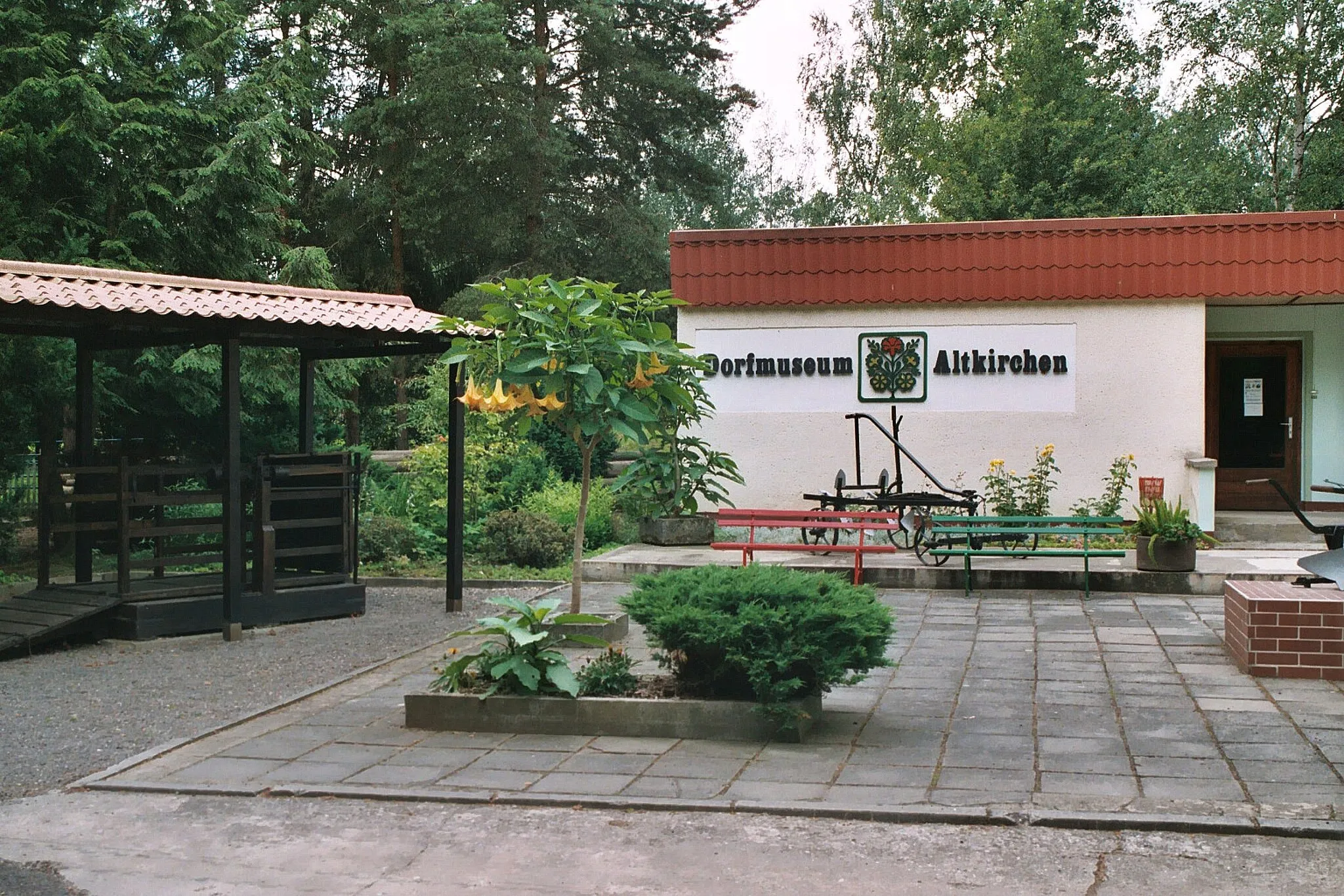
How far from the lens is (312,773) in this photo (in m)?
5.89

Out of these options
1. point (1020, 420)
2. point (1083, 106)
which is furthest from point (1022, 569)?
point (1083, 106)

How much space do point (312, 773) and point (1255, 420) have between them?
14348 millimetres

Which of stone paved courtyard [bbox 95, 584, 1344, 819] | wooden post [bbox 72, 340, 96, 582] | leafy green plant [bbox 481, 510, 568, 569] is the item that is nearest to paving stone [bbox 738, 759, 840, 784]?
stone paved courtyard [bbox 95, 584, 1344, 819]

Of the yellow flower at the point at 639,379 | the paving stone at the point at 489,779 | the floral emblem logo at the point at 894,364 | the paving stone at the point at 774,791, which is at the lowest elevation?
the paving stone at the point at 489,779

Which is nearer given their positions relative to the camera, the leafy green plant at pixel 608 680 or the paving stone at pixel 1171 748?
the paving stone at pixel 1171 748

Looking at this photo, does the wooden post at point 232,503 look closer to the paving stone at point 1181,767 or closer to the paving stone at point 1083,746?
the paving stone at point 1083,746

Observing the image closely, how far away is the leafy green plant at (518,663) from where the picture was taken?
6.61 metres

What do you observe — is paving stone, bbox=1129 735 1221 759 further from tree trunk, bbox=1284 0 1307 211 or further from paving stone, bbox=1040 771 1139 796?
tree trunk, bbox=1284 0 1307 211

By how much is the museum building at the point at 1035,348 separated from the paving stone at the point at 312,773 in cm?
1029

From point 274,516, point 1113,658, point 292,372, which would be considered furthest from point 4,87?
point 1113,658

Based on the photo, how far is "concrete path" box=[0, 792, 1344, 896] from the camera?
4.39 metres

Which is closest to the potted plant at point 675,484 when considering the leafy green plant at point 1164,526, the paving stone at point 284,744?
the leafy green plant at point 1164,526

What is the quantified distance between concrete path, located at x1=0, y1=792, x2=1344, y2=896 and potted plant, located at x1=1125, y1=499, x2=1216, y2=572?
7.25 m

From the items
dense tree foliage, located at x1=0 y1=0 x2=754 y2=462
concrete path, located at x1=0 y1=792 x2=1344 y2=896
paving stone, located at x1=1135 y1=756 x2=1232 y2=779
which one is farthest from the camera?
dense tree foliage, located at x1=0 y1=0 x2=754 y2=462
